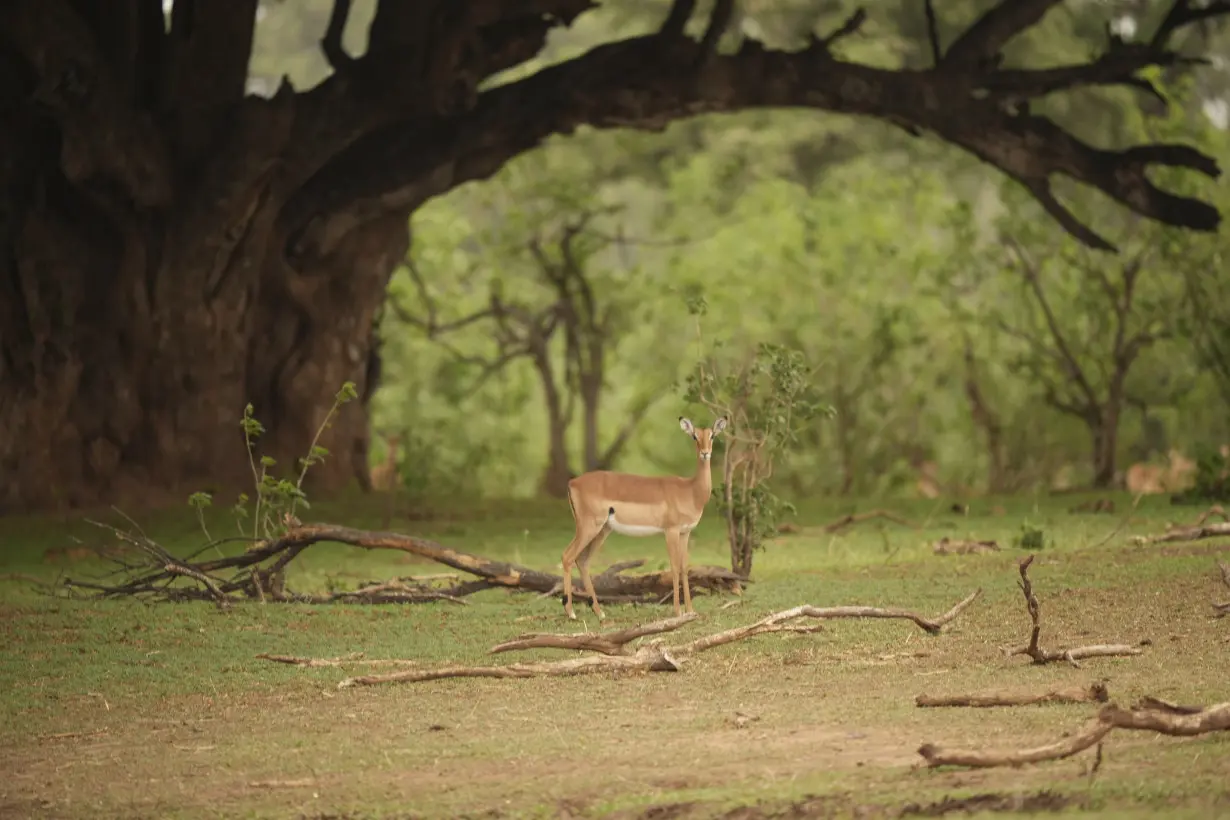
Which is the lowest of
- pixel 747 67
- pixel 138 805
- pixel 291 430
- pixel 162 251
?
pixel 138 805

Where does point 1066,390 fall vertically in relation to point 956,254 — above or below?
below

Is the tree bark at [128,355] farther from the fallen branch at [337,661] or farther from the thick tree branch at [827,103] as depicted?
the fallen branch at [337,661]

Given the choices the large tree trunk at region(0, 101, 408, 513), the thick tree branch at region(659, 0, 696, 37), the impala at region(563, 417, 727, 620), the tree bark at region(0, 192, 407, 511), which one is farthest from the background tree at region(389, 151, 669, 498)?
the impala at region(563, 417, 727, 620)

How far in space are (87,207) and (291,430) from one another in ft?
9.10

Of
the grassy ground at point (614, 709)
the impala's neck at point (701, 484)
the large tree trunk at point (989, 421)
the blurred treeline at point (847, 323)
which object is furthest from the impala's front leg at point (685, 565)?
the large tree trunk at point (989, 421)

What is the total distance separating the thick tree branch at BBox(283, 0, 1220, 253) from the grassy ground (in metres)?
4.87

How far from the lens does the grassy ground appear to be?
5824 mm

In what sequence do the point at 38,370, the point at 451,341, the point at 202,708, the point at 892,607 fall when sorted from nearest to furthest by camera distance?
1. the point at 202,708
2. the point at 892,607
3. the point at 38,370
4. the point at 451,341

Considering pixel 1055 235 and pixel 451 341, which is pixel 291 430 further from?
pixel 1055 235

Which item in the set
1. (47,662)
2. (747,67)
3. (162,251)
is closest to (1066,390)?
(747,67)

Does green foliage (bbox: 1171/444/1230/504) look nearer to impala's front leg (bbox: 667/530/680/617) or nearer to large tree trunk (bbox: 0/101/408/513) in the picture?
large tree trunk (bbox: 0/101/408/513)

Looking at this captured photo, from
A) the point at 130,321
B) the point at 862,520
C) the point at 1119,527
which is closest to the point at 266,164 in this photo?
the point at 130,321

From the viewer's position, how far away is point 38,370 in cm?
1543

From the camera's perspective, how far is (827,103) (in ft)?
53.8
